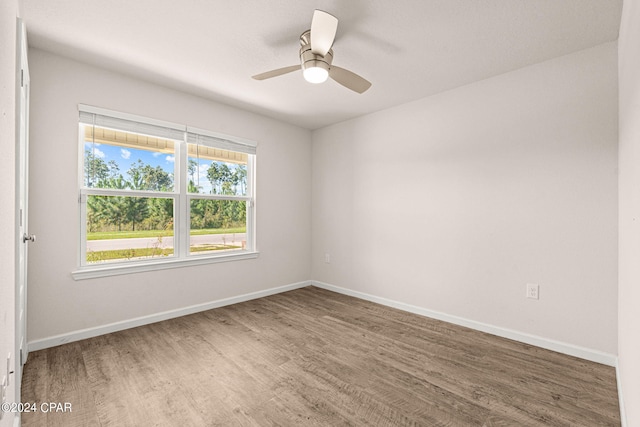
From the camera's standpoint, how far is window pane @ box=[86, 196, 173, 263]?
2848 millimetres

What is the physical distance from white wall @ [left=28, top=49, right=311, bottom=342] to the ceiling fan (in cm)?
159

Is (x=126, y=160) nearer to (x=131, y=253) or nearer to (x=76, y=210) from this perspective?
(x=76, y=210)

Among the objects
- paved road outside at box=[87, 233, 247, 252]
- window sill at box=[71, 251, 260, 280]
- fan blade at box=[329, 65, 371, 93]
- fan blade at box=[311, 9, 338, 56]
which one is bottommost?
window sill at box=[71, 251, 260, 280]

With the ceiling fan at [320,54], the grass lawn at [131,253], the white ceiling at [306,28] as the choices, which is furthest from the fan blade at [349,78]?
the grass lawn at [131,253]

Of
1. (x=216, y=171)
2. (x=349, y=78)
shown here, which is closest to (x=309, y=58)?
(x=349, y=78)

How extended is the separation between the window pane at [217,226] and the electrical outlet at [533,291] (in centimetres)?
323

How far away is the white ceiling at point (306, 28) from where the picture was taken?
6.38 feet

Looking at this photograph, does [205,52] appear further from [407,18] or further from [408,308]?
[408,308]

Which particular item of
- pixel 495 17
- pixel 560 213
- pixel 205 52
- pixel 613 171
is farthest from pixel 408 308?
pixel 205 52

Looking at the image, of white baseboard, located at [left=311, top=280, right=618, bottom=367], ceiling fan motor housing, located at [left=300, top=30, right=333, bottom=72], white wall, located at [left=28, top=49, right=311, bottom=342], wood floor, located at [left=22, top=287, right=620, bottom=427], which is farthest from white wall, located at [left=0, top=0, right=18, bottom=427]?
white baseboard, located at [left=311, top=280, right=618, bottom=367]

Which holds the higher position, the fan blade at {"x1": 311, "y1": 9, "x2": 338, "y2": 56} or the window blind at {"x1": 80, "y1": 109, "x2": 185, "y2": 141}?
the fan blade at {"x1": 311, "y1": 9, "x2": 338, "y2": 56}

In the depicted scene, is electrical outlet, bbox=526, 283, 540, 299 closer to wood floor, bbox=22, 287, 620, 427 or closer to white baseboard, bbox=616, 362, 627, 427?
wood floor, bbox=22, 287, 620, 427

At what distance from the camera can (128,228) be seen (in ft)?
10.00

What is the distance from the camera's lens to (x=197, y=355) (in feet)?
7.95
